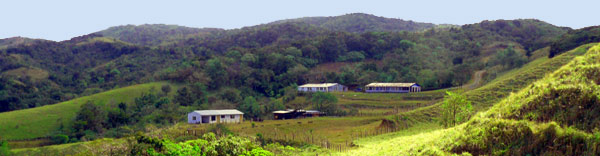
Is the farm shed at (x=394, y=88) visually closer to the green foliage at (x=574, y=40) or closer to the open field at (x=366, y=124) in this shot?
the open field at (x=366, y=124)

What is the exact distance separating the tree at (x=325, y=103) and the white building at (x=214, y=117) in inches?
379

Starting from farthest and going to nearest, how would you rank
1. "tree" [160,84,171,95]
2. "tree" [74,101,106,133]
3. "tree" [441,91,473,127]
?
"tree" [160,84,171,95] < "tree" [74,101,106,133] < "tree" [441,91,473,127]

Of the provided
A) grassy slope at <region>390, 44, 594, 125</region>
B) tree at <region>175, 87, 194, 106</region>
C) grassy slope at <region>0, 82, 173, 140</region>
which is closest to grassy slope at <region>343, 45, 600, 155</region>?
grassy slope at <region>390, 44, 594, 125</region>

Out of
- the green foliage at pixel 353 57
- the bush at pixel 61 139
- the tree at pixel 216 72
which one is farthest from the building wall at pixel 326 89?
the bush at pixel 61 139

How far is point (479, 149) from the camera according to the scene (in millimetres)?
14172

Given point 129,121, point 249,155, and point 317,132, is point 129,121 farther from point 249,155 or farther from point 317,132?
point 249,155

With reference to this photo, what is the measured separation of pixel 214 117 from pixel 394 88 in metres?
28.5

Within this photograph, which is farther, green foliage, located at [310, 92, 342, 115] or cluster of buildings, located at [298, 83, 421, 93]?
cluster of buildings, located at [298, 83, 421, 93]

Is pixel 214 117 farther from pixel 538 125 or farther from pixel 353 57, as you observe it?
pixel 353 57

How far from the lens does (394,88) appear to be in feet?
228

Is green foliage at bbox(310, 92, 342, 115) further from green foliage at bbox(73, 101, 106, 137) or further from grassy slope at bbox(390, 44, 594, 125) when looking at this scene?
green foliage at bbox(73, 101, 106, 137)

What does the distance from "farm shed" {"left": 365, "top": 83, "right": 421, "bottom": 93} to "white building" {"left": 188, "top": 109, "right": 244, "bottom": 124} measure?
2357 cm

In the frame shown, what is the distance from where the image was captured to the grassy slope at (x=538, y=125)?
43.8 ft

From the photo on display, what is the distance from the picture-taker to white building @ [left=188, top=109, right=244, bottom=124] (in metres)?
53.3
